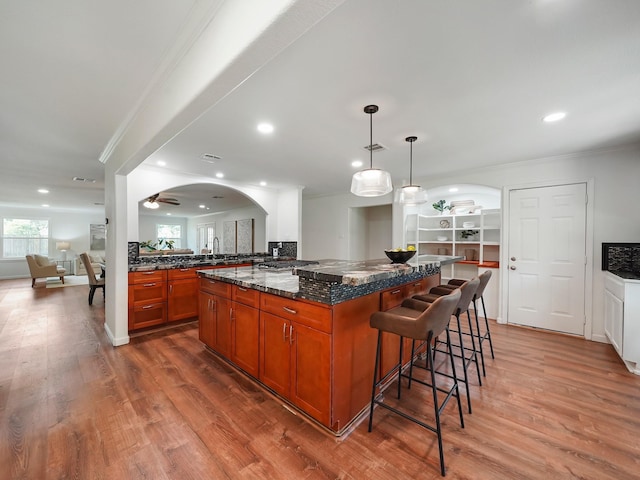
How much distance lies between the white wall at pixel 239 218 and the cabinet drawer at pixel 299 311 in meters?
4.21

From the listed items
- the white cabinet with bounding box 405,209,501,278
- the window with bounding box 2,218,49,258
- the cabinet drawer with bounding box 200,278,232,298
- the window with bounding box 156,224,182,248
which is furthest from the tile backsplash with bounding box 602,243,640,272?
the window with bounding box 2,218,49,258

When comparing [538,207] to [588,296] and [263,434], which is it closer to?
[588,296]

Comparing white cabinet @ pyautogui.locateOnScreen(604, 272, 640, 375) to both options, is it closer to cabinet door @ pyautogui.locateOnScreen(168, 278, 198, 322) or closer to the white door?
the white door

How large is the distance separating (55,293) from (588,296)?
32.2 ft

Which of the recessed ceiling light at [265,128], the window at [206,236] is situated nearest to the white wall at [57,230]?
the window at [206,236]

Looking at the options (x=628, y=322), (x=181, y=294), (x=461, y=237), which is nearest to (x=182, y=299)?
(x=181, y=294)

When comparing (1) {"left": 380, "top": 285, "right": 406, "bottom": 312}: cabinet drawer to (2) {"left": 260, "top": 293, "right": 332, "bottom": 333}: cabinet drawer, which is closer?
(2) {"left": 260, "top": 293, "right": 332, "bottom": 333}: cabinet drawer

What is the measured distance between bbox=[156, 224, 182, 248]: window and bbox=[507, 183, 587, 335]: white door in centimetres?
1179

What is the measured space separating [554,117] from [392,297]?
2.16 metres

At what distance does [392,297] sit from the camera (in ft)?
7.20

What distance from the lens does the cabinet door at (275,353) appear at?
1.97 m

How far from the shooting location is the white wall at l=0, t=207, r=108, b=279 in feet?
27.3

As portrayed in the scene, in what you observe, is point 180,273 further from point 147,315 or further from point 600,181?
point 600,181

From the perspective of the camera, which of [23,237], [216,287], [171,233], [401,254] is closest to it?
[401,254]
